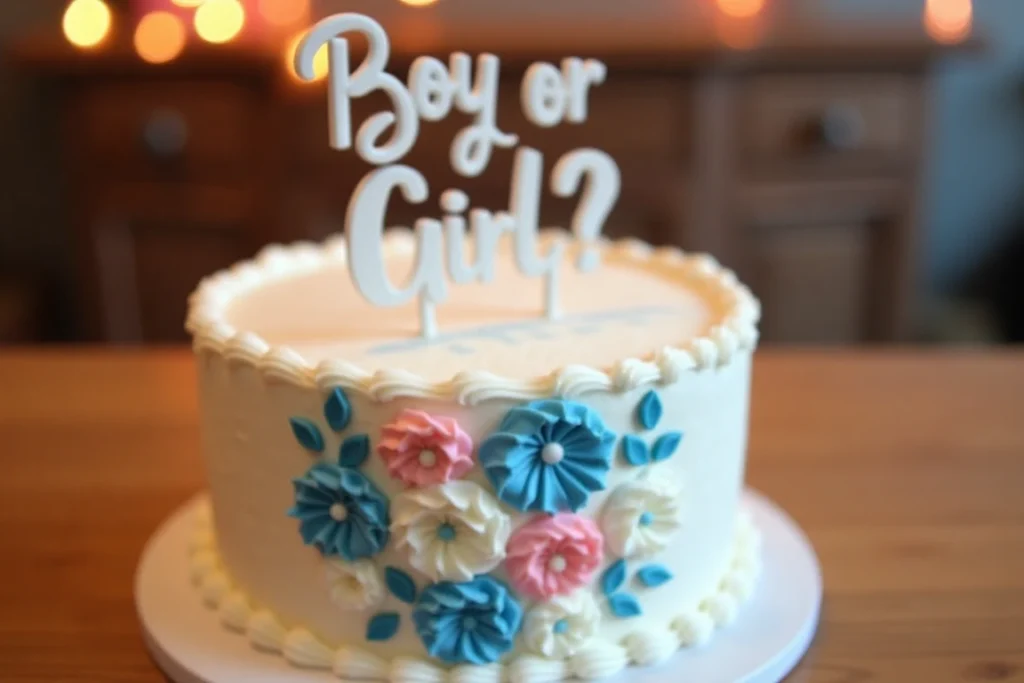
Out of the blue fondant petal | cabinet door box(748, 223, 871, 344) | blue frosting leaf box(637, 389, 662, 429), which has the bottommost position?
cabinet door box(748, 223, 871, 344)

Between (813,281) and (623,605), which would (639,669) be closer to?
(623,605)

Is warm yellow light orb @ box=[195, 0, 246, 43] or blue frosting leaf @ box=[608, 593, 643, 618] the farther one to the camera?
warm yellow light orb @ box=[195, 0, 246, 43]

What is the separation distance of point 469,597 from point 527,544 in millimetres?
67

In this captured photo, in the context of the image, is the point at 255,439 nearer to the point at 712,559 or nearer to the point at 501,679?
the point at 501,679

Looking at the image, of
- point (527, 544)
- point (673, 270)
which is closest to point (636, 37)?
point (673, 270)

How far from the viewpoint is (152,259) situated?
8.43 ft

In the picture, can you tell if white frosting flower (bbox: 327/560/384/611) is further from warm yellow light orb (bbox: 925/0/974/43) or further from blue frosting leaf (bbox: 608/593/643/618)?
warm yellow light orb (bbox: 925/0/974/43)

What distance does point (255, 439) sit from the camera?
0.97m

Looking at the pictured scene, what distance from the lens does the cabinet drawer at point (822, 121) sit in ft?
7.70

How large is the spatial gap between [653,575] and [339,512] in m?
0.29

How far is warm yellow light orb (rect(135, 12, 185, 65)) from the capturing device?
7.66 ft

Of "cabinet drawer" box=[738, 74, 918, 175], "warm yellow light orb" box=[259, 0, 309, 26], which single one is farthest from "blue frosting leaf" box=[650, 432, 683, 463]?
"warm yellow light orb" box=[259, 0, 309, 26]

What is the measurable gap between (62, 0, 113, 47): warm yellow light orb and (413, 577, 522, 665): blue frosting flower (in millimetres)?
2009

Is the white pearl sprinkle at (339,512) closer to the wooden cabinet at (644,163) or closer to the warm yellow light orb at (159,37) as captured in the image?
the wooden cabinet at (644,163)
